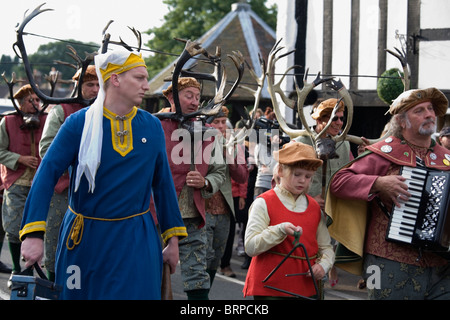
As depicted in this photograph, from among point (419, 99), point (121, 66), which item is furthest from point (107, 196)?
point (419, 99)

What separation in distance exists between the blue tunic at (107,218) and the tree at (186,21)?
119 feet

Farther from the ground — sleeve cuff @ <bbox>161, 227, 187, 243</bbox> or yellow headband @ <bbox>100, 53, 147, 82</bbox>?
yellow headband @ <bbox>100, 53, 147, 82</bbox>

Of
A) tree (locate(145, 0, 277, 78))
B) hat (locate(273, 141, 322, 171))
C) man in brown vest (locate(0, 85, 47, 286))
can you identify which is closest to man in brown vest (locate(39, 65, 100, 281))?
man in brown vest (locate(0, 85, 47, 286))

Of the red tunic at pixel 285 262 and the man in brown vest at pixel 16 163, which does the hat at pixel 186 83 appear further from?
the man in brown vest at pixel 16 163

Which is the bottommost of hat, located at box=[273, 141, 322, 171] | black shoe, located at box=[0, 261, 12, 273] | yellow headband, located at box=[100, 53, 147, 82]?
black shoe, located at box=[0, 261, 12, 273]

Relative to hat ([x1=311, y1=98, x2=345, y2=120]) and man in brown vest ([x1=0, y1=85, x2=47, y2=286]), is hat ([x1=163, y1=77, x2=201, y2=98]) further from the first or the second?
man in brown vest ([x1=0, y1=85, x2=47, y2=286])

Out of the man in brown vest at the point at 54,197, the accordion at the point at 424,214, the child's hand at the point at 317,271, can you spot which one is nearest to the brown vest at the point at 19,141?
the man in brown vest at the point at 54,197

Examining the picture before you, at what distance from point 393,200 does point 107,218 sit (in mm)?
1888

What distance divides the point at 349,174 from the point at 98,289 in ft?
6.45

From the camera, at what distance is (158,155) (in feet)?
16.1

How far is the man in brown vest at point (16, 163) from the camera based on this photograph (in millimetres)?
8844

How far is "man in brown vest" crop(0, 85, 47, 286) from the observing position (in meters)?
8.84

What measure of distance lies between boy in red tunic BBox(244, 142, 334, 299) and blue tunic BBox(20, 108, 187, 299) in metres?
0.85

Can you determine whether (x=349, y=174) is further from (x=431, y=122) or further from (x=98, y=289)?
(x=98, y=289)
